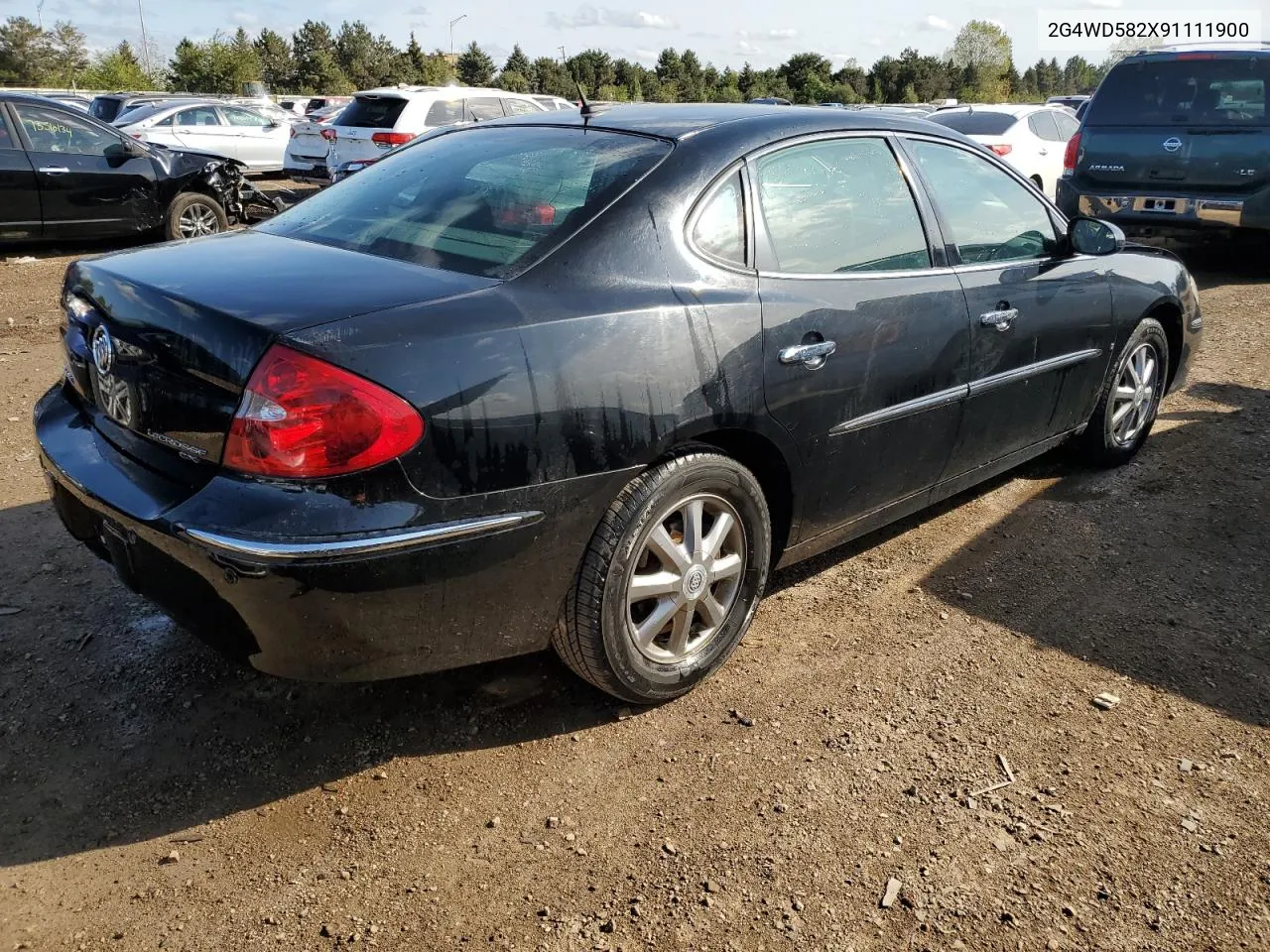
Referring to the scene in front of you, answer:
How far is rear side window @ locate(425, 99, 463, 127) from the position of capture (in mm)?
12898

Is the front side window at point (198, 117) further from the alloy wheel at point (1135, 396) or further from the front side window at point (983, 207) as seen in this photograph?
the alloy wheel at point (1135, 396)

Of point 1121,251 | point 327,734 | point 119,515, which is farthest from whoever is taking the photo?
point 1121,251

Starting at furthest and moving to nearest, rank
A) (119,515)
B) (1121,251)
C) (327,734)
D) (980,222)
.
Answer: (1121,251), (980,222), (327,734), (119,515)

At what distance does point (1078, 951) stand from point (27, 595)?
130 inches

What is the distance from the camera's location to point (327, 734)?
9.32 ft

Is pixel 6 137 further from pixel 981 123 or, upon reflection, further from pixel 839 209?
pixel 981 123

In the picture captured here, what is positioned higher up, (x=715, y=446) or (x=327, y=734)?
(x=715, y=446)

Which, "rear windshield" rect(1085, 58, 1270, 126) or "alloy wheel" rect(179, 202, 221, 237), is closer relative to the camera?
"rear windshield" rect(1085, 58, 1270, 126)

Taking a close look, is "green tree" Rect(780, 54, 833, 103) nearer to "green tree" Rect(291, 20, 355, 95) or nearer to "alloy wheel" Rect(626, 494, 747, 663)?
"green tree" Rect(291, 20, 355, 95)

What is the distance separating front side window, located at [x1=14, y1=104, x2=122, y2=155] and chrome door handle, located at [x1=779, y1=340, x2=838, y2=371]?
9.09m

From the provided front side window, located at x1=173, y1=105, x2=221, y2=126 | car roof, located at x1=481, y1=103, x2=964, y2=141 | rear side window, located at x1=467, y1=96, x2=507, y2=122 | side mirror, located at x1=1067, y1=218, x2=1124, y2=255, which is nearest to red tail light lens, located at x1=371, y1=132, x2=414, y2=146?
rear side window, located at x1=467, y1=96, x2=507, y2=122

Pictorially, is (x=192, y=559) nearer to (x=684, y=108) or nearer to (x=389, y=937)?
(x=389, y=937)

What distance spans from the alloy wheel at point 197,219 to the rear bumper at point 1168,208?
8.15 metres

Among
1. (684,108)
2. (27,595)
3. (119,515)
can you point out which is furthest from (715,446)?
(27,595)
